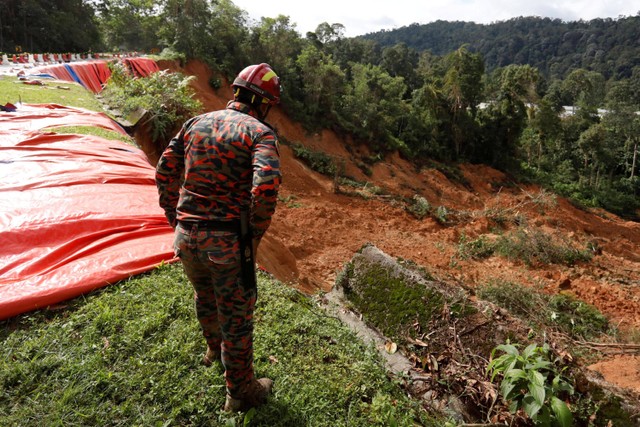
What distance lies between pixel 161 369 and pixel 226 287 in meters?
0.98

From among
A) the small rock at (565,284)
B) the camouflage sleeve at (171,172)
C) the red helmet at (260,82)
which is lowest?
the small rock at (565,284)

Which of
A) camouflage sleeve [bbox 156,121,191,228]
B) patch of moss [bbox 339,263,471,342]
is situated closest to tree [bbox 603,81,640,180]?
patch of moss [bbox 339,263,471,342]

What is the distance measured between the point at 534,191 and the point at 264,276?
1001 inches

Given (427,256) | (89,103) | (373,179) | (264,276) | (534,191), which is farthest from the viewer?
(534,191)

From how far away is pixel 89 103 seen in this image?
30.2 ft

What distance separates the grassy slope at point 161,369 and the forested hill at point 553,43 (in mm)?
84431

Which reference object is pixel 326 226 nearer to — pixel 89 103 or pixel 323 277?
pixel 323 277

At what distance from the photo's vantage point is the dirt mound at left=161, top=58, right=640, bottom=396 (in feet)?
26.7

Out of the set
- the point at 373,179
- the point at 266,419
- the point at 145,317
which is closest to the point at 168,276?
the point at 145,317

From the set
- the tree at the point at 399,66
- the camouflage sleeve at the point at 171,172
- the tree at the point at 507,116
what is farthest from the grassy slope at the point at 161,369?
the tree at the point at 399,66

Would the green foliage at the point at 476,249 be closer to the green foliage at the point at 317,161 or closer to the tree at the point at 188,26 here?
the green foliage at the point at 317,161

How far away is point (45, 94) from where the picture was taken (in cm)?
940

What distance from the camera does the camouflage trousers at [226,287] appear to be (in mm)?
2016

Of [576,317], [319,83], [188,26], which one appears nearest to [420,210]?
[576,317]
